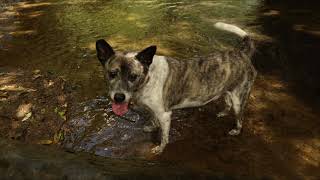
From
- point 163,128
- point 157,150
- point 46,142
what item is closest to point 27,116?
point 46,142

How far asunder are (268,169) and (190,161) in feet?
3.49

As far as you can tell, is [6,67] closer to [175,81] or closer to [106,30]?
[106,30]

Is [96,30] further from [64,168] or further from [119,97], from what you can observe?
[64,168]

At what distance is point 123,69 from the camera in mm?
4379

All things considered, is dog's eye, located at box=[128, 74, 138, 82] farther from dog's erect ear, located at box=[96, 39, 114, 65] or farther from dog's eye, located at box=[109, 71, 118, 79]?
dog's erect ear, located at box=[96, 39, 114, 65]

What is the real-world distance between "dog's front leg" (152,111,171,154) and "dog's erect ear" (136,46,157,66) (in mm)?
848

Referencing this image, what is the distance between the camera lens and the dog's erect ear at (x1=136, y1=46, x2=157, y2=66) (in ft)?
14.5

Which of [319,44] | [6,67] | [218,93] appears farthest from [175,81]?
[319,44]

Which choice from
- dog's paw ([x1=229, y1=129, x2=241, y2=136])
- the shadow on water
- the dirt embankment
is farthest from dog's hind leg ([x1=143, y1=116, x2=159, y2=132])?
the shadow on water

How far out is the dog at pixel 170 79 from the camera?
4.47 metres

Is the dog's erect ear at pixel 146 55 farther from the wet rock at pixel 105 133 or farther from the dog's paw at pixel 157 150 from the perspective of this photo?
the wet rock at pixel 105 133

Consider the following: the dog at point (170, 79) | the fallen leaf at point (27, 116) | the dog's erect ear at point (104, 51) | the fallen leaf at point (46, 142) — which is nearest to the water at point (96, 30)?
the fallen leaf at point (27, 116)

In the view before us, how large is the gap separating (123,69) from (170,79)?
0.90 meters

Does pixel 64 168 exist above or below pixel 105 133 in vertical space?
above
